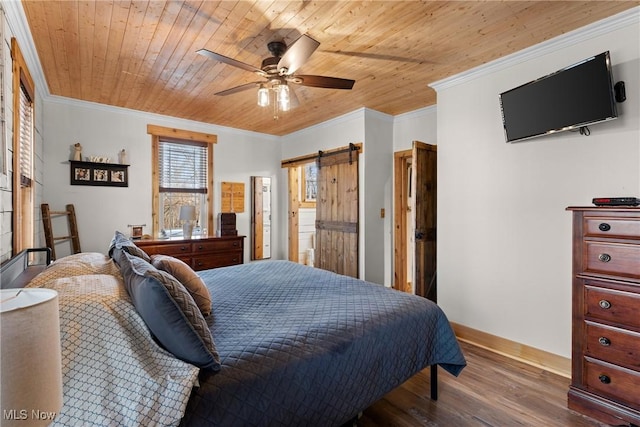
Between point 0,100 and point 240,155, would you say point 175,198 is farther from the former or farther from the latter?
point 0,100

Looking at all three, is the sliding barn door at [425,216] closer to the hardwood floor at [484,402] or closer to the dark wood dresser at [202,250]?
the hardwood floor at [484,402]

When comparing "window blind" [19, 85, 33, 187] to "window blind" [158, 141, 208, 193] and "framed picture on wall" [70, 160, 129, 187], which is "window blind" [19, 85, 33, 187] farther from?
Answer: "window blind" [158, 141, 208, 193]

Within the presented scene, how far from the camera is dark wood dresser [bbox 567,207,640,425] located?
179cm

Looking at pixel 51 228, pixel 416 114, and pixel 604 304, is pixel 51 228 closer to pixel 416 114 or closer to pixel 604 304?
pixel 416 114

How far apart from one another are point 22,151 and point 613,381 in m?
4.54

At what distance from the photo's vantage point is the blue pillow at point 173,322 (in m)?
1.18

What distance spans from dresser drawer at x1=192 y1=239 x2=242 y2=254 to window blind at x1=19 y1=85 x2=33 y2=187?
5.95ft

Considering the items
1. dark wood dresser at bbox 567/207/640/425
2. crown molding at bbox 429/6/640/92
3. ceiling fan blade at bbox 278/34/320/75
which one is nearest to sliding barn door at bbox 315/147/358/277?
crown molding at bbox 429/6/640/92

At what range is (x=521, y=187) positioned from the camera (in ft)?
8.71

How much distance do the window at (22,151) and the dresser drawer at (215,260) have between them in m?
1.70

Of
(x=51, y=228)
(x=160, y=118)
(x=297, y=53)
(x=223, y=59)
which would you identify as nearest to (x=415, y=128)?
(x=297, y=53)

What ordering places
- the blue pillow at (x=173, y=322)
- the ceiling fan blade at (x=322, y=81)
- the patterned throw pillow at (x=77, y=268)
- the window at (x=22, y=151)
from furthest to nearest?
the ceiling fan blade at (x=322, y=81), the window at (x=22, y=151), the patterned throw pillow at (x=77, y=268), the blue pillow at (x=173, y=322)

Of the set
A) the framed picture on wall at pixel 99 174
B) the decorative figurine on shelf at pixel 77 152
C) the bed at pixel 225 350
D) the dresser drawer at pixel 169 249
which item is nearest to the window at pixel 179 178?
the framed picture on wall at pixel 99 174

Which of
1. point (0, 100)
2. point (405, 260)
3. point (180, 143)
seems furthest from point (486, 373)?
point (180, 143)
